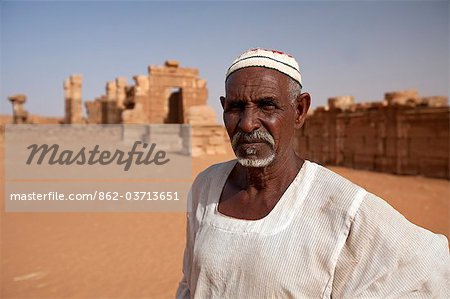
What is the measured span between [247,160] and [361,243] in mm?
590

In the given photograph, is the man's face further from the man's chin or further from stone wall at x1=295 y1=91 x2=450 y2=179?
stone wall at x1=295 y1=91 x2=450 y2=179

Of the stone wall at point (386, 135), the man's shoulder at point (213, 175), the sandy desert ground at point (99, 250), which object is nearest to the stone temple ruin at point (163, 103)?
the stone wall at point (386, 135)

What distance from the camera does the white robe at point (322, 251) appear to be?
53.2 inches

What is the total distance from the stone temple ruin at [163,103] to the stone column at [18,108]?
431 cm

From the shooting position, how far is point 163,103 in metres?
24.2

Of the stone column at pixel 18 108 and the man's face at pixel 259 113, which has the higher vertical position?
the stone column at pixel 18 108

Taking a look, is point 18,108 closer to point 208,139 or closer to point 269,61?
point 208,139

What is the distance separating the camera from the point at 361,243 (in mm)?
1380

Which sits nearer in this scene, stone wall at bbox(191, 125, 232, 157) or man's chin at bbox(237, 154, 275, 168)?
man's chin at bbox(237, 154, 275, 168)

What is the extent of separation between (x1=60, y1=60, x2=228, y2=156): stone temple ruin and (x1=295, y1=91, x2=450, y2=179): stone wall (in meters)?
4.73

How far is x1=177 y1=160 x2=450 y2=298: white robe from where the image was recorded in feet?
4.43

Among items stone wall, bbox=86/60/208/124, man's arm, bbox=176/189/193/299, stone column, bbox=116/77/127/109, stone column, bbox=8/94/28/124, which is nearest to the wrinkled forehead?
man's arm, bbox=176/189/193/299

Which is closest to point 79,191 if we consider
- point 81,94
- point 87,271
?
point 87,271

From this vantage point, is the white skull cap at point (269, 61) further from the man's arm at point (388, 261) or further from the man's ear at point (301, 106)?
the man's arm at point (388, 261)
